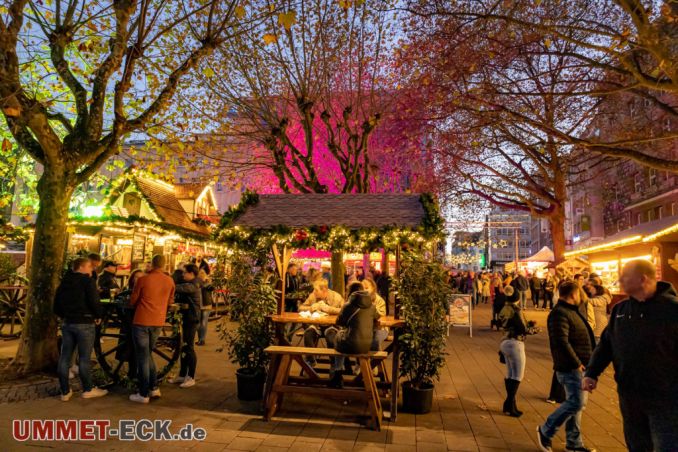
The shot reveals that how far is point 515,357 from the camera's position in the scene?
6.23 metres

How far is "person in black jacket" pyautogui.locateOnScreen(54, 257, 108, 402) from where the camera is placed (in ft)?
20.5

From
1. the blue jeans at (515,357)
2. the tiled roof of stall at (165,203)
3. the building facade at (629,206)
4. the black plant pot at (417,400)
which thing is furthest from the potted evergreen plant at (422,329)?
the tiled roof of stall at (165,203)

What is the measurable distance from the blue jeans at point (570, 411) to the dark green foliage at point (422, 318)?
5.91ft

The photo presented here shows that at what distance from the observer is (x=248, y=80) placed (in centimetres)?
1408

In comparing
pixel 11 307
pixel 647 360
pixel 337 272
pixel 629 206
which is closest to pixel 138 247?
pixel 11 307

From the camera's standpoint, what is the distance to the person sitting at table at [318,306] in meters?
7.96

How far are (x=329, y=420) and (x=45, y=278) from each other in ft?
17.1

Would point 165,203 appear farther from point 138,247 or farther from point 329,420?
point 329,420

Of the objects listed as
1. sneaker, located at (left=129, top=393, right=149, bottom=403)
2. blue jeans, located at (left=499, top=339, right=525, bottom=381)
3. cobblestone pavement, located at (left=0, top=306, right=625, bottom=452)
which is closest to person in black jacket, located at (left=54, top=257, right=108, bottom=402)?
cobblestone pavement, located at (left=0, top=306, right=625, bottom=452)

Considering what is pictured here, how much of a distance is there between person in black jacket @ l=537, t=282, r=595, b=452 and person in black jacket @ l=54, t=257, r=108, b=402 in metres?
5.87

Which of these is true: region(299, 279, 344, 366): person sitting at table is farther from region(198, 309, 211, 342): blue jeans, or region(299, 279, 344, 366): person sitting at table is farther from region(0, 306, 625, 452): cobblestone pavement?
region(198, 309, 211, 342): blue jeans

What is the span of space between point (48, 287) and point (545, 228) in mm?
76931

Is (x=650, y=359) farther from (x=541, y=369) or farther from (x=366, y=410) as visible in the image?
(x=541, y=369)

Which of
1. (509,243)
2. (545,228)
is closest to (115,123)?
(545,228)
